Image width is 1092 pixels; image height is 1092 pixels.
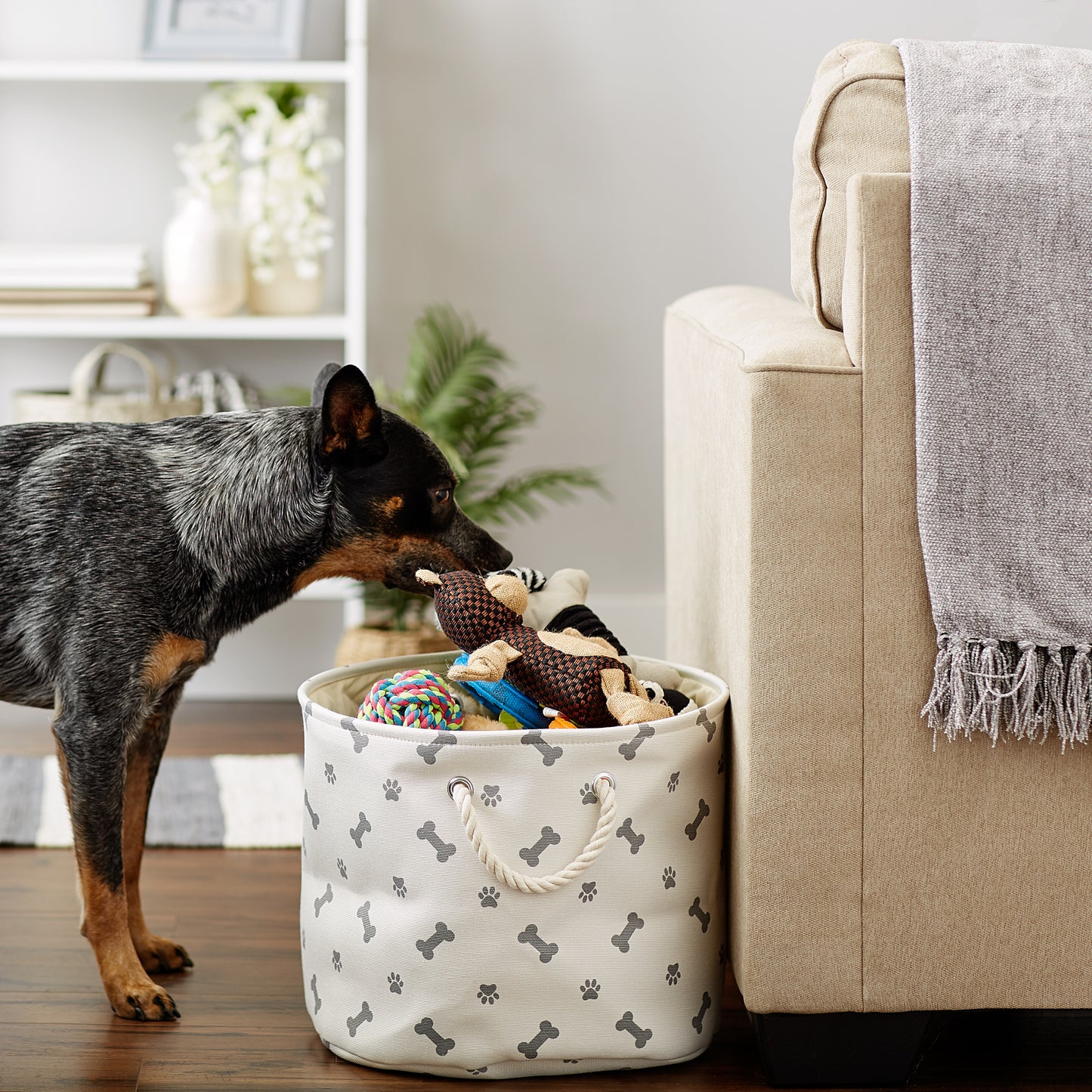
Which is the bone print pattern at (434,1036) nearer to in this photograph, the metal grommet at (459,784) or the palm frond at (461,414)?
the metal grommet at (459,784)

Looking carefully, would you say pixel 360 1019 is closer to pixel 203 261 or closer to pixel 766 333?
pixel 766 333

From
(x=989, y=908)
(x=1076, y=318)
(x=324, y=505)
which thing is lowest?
(x=989, y=908)

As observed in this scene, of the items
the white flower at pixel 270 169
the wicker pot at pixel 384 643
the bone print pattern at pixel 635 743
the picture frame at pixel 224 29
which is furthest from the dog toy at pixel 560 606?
the picture frame at pixel 224 29

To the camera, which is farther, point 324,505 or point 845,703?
point 324,505

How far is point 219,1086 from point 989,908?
0.81 m

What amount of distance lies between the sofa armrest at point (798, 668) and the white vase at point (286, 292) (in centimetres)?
177

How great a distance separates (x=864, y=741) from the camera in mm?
1291

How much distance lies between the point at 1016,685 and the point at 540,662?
48cm

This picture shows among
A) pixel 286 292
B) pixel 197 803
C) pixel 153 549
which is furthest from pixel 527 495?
pixel 153 549

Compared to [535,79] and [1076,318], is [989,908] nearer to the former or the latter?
[1076,318]

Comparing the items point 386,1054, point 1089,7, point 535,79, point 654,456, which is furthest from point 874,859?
point 1089,7

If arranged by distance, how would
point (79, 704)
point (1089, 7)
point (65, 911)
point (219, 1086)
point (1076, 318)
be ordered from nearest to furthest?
1. point (1076, 318)
2. point (219, 1086)
3. point (79, 704)
4. point (65, 911)
5. point (1089, 7)

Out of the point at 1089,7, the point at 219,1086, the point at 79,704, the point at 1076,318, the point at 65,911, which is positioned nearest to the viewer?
the point at 1076,318

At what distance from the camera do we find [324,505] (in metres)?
1.54
